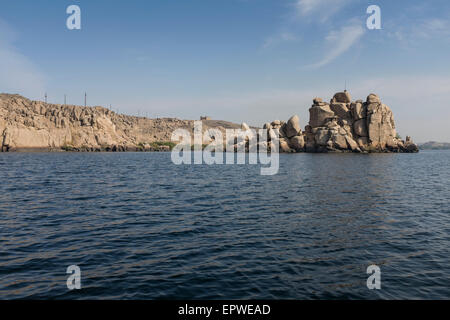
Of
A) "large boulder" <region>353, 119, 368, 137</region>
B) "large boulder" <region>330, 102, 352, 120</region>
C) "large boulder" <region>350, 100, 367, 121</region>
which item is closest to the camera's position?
"large boulder" <region>353, 119, 368, 137</region>

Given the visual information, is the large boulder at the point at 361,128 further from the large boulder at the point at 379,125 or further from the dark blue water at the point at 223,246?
the dark blue water at the point at 223,246

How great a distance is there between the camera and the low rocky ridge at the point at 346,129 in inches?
4493

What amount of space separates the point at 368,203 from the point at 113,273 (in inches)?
764

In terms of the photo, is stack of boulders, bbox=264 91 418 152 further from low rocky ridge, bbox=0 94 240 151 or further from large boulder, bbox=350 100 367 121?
low rocky ridge, bbox=0 94 240 151

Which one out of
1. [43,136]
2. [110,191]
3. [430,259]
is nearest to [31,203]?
[110,191]

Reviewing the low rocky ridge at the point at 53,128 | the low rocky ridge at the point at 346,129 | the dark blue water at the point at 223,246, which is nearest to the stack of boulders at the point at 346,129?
the low rocky ridge at the point at 346,129

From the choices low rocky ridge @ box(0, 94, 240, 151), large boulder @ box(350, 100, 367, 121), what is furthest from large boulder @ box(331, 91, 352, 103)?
low rocky ridge @ box(0, 94, 240, 151)

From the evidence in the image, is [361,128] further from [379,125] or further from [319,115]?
[319,115]

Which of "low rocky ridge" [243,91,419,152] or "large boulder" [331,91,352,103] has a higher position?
"large boulder" [331,91,352,103]

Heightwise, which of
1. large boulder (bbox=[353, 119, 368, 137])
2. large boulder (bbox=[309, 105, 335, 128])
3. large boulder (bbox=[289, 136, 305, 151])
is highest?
large boulder (bbox=[309, 105, 335, 128])

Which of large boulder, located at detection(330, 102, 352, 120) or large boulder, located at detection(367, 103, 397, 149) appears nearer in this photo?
large boulder, located at detection(367, 103, 397, 149)

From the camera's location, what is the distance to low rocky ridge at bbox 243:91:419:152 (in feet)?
374

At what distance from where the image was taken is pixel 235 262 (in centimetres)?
1098

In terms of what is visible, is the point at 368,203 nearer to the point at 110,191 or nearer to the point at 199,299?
the point at 199,299
